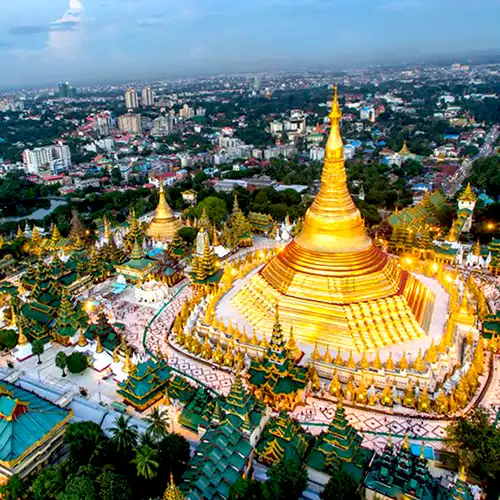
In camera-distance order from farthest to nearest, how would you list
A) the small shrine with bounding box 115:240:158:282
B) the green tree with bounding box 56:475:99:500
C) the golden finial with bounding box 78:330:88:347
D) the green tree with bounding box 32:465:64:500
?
the small shrine with bounding box 115:240:158:282 → the golden finial with bounding box 78:330:88:347 → the green tree with bounding box 32:465:64:500 → the green tree with bounding box 56:475:99:500

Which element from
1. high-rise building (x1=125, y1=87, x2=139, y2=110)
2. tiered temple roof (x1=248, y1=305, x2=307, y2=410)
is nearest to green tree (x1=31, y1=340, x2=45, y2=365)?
tiered temple roof (x1=248, y1=305, x2=307, y2=410)

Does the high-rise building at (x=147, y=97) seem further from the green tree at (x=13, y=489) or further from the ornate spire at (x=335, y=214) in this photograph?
the green tree at (x=13, y=489)

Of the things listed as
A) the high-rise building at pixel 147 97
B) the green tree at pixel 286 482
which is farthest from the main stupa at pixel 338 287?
the high-rise building at pixel 147 97

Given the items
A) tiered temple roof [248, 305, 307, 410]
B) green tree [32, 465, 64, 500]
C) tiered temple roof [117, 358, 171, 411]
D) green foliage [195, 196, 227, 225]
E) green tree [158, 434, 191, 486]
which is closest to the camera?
green tree [32, 465, 64, 500]

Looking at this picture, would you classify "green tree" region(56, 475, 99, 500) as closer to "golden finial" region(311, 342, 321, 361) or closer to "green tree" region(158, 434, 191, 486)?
"green tree" region(158, 434, 191, 486)

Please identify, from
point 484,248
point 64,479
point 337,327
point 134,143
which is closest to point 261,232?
point 484,248

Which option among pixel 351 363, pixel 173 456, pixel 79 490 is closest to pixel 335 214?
pixel 351 363
